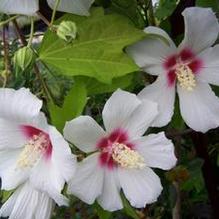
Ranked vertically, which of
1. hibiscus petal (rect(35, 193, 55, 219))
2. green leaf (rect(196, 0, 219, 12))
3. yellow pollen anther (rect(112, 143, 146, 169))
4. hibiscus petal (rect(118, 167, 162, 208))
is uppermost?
green leaf (rect(196, 0, 219, 12))

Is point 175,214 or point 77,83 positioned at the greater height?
point 77,83

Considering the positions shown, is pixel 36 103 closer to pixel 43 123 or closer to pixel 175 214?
pixel 43 123

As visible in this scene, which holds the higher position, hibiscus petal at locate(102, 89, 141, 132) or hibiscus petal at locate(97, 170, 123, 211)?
hibiscus petal at locate(102, 89, 141, 132)

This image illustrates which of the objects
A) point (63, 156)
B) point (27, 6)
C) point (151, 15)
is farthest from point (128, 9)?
point (63, 156)

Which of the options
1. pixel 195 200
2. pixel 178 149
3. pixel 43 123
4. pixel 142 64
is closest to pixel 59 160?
pixel 43 123

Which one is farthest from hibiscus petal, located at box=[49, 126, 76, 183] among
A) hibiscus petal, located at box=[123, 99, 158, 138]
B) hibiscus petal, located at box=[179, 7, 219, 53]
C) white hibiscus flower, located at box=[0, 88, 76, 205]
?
hibiscus petal, located at box=[179, 7, 219, 53]

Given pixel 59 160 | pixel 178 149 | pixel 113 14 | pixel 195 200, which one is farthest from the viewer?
pixel 195 200

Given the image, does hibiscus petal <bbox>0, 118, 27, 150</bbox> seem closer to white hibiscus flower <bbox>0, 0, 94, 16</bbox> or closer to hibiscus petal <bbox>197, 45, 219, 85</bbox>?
white hibiscus flower <bbox>0, 0, 94, 16</bbox>
